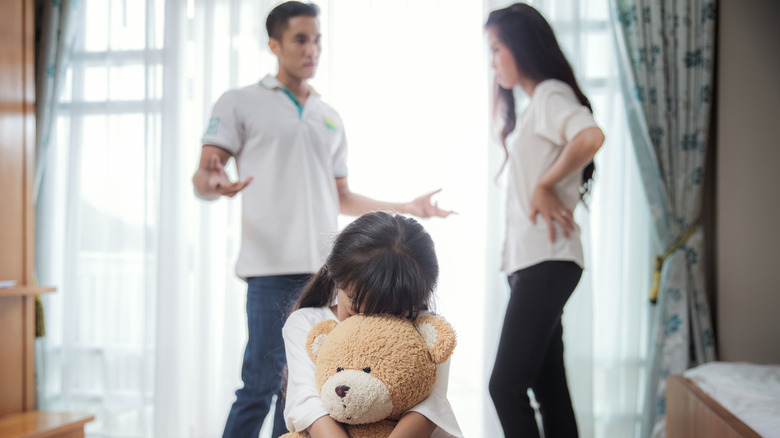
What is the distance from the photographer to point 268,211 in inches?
57.6

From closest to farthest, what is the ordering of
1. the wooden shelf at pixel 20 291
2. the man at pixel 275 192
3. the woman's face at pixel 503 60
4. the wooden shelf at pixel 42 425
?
1. the man at pixel 275 192
2. the woman's face at pixel 503 60
3. the wooden shelf at pixel 42 425
4. the wooden shelf at pixel 20 291

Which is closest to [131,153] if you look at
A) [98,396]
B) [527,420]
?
[98,396]

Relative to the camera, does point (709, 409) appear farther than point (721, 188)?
No

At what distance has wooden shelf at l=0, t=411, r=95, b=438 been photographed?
5.62 ft

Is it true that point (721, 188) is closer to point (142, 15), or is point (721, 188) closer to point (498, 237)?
point (498, 237)

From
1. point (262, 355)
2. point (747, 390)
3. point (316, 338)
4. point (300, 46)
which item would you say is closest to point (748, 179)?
point (747, 390)

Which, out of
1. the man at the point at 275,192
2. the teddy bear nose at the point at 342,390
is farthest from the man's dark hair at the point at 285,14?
the teddy bear nose at the point at 342,390

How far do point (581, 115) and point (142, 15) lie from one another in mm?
1955

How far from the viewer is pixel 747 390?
1.39 meters

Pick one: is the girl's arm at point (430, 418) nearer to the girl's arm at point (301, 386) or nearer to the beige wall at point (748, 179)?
the girl's arm at point (301, 386)

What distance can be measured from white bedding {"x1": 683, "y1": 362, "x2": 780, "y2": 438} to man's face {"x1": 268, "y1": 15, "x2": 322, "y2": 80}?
125 cm

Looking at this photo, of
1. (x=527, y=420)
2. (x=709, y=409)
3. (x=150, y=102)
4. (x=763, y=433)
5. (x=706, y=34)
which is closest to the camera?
(x=763, y=433)

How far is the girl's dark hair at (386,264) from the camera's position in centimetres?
88

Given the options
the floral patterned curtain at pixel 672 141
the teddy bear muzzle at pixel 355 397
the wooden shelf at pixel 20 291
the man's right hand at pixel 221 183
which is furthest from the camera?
the floral patterned curtain at pixel 672 141
